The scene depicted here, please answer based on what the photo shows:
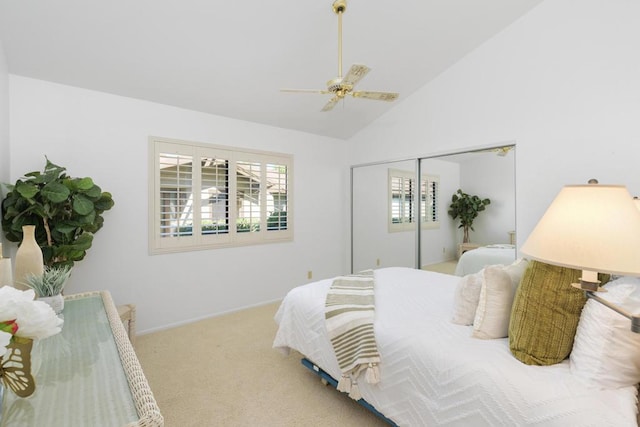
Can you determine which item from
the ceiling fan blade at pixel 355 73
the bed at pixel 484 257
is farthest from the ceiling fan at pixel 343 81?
the bed at pixel 484 257

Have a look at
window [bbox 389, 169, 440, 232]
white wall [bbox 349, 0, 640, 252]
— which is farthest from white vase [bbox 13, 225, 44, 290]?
white wall [bbox 349, 0, 640, 252]

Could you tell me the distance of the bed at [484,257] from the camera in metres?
3.14

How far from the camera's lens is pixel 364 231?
475 centimetres

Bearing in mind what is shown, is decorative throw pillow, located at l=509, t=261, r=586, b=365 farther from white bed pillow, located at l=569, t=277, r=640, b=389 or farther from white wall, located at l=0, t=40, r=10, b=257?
white wall, located at l=0, t=40, r=10, b=257

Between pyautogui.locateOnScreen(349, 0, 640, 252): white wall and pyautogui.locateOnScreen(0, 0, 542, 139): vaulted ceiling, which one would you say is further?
pyautogui.locateOnScreen(349, 0, 640, 252): white wall

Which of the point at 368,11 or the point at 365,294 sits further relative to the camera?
the point at 368,11

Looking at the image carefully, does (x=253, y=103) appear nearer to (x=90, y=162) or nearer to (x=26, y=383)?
(x=90, y=162)

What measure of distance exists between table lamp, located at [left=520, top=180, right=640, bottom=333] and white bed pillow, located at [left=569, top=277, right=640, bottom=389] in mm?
242

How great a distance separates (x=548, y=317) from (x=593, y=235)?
0.56m

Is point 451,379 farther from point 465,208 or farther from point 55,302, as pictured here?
point 465,208

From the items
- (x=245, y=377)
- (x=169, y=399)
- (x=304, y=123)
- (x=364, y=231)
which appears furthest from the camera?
(x=364, y=231)

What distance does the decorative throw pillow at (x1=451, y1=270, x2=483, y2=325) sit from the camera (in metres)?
1.73

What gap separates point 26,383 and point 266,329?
255 cm

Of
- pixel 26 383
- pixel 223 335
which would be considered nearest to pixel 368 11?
pixel 26 383
